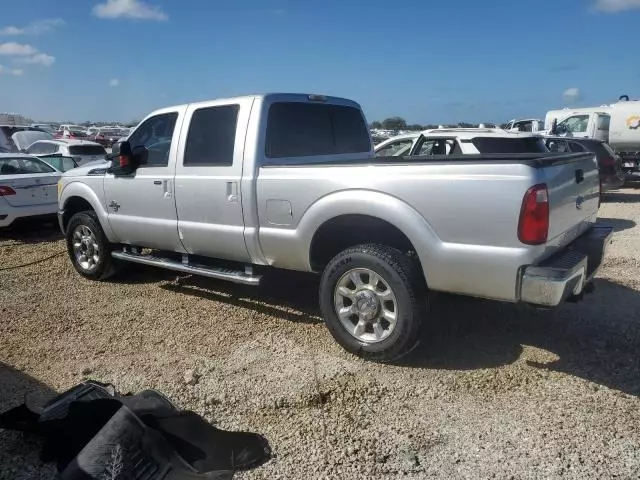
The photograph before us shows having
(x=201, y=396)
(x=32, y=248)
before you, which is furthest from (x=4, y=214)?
(x=201, y=396)

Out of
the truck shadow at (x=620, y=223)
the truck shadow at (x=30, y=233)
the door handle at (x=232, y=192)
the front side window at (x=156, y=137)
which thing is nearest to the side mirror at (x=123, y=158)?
the front side window at (x=156, y=137)

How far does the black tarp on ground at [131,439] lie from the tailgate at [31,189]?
657 centimetres

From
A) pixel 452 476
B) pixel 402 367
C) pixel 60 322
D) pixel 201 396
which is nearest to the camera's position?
pixel 452 476

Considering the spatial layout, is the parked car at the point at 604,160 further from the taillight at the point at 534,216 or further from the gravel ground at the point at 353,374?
the taillight at the point at 534,216

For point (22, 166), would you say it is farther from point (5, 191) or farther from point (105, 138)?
point (105, 138)

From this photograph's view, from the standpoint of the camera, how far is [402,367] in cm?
417

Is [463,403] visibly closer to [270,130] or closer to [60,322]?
[270,130]

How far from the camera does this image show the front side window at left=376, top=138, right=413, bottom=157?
1043cm

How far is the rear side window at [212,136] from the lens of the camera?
5.04 meters

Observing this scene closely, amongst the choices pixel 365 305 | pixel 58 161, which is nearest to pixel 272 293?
pixel 365 305

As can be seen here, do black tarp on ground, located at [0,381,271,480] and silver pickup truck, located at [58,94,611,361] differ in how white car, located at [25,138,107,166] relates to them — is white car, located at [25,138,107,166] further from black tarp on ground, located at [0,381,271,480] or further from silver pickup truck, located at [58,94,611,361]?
black tarp on ground, located at [0,381,271,480]

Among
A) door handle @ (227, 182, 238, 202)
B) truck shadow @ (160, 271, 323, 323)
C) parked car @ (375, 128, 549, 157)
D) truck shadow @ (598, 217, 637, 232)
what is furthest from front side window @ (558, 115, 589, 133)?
door handle @ (227, 182, 238, 202)

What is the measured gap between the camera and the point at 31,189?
923 cm

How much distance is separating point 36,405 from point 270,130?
2.80 meters
